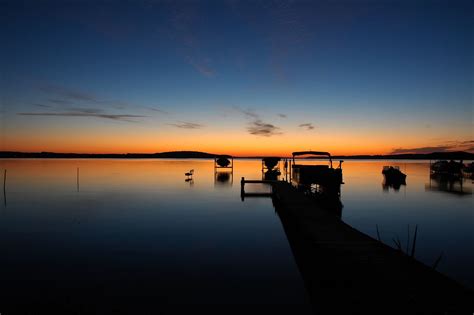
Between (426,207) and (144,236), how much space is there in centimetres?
2303

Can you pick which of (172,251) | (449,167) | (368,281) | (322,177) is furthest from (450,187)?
(172,251)

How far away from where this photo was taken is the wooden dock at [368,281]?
5.39 m

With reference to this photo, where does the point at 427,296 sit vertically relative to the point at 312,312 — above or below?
above

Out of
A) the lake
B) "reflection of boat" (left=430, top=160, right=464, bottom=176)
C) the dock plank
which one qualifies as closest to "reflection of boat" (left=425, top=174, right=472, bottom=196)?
"reflection of boat" (left=430, top=160, right=464, bottom=176)

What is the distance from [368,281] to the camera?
6414 millimetres

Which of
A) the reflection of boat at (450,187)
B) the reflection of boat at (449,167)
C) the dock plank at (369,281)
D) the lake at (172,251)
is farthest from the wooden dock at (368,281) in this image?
the reflection of boat at (449,167)

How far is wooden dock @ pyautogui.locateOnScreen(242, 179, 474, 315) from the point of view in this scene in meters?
5.39

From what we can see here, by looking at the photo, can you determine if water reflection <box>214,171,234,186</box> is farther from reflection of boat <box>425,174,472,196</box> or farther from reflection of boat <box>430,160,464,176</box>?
reflection of boat <box>430,160,464,176</box>

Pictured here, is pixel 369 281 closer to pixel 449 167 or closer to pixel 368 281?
pixel 368 281

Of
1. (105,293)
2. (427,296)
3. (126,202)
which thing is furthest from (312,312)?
(126,202)

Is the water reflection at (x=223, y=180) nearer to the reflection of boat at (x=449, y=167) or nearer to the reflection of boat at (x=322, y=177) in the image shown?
the reflection of boat at (x=322, y=177)

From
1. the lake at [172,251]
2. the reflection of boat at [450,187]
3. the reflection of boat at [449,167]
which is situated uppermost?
the reflection of boat at [449,167]

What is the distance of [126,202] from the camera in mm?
24422

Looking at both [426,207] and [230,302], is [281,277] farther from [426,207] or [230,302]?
[426,207]
